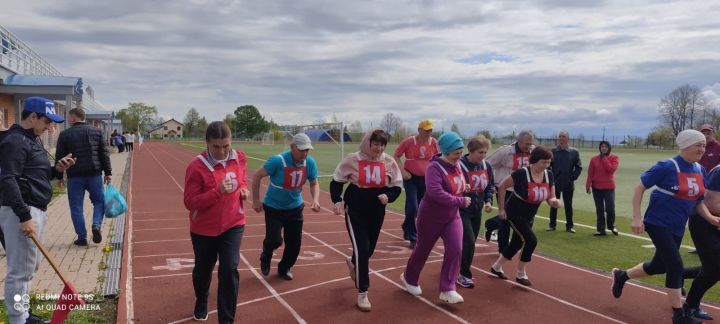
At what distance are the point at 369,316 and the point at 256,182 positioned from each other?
1875 millimetres

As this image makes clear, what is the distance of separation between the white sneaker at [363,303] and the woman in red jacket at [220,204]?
138 centimetres

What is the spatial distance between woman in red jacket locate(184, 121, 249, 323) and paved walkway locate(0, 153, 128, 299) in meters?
2.01

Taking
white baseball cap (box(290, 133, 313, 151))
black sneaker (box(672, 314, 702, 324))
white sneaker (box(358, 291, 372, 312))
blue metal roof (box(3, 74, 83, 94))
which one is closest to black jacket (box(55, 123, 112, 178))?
white baseball cap (box(290, 133, 313, 151))

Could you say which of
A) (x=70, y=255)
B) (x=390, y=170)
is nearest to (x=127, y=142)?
(x=70, y=255)

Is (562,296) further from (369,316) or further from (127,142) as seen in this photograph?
(127,142)

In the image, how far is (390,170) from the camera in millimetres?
5797

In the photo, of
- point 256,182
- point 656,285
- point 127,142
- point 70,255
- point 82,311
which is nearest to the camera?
→ point 82,311

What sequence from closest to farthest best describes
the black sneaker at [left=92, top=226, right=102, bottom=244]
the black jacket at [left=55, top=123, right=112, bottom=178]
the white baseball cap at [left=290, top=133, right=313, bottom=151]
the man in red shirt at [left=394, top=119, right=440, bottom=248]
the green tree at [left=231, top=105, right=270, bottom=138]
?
the white baseball cap at [left=290, top=133, right=313, bottom=151], the black jacket at [left=55, top=123, right=112, bottom=178], the black sneaker at [left=92, top=226, right=102, bottom=244], the man in red shirt at [left=394, top=119, right=440, bottom=248], the green tree at [left=231, top=105, right=270, bottom=138]

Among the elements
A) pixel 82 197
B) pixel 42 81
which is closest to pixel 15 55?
pixel 42 81

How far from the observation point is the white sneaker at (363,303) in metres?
5.40

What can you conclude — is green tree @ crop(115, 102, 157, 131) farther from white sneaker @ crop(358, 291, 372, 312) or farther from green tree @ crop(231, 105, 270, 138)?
white sneaker @ crop(358, 291, 372, 312)

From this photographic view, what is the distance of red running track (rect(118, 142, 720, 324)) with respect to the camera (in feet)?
17.4

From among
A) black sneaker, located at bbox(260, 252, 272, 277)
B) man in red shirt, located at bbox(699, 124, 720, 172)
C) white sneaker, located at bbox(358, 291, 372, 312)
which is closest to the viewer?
white sneaker, located at bbox(358, 291, 372, 312)

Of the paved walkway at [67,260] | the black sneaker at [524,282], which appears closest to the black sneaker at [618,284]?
the black sneaker at [524,282]
